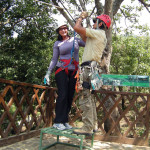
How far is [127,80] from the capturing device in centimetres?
454

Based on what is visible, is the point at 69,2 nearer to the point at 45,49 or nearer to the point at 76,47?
the point at 45,49

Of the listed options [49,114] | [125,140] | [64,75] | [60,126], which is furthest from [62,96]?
[125,140]

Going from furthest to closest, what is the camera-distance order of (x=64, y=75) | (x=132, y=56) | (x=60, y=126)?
1. (x=132, y=56)
2. (x=64, y=75)
3. (x=60, y=126)

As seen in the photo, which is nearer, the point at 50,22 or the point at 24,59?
the point at 24,59

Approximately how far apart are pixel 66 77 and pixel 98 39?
88 cm

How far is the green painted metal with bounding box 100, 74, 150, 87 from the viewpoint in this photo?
4.19 metres

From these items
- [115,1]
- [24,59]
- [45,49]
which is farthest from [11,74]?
[115,1]

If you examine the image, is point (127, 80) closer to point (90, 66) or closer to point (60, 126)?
point (90, 66)

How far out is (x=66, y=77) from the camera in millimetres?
3092

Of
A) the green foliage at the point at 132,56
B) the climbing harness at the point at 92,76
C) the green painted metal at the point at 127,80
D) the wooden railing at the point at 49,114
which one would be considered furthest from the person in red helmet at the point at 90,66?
the green foliage at the point at 132,56

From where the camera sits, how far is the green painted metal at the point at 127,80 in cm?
419

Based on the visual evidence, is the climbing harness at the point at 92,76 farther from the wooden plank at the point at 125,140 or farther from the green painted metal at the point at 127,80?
the green painted metal at the point at 127,80

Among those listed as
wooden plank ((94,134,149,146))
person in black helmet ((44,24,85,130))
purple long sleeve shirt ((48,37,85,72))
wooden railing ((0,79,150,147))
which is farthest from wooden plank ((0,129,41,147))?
purple long sleeve shirt ((48,37,85,72))

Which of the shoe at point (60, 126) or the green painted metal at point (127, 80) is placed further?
the green painted metal at point (127, 80)
